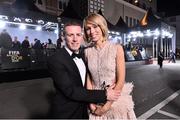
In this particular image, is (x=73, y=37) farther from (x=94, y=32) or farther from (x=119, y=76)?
(x=119, y=76)

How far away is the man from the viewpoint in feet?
8.53

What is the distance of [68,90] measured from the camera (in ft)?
8.43

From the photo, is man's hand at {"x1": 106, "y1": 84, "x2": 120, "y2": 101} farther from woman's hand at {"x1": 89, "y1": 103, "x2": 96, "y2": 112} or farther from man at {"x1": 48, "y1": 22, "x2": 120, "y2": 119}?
woman's hand at {"x1": 89, "y1": 103, "x2": 96, "y2": 112}

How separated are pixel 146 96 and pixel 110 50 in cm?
781

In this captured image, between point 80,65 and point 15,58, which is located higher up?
point 80,65

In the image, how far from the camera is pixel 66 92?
258 cm

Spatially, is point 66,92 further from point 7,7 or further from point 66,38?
point 7,7

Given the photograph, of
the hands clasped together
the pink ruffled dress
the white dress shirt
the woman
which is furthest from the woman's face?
the hands clasped together

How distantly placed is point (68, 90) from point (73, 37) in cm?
52


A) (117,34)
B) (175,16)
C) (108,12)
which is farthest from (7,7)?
(175,16)

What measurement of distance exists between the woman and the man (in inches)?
4.1

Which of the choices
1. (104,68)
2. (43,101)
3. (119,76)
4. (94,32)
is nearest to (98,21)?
(94,32)

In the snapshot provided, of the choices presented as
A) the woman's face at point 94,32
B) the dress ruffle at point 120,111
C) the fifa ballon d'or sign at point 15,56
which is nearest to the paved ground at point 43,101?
the fifa ballon d'or sign at point 15,56

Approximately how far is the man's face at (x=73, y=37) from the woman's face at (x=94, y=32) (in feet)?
0.38
